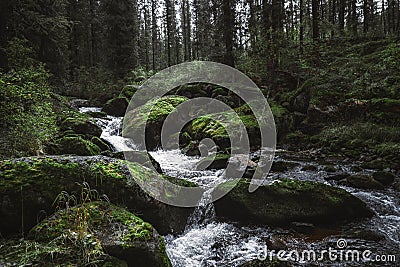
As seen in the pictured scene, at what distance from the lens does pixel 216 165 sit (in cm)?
925

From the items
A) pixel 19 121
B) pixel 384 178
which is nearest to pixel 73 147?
pixel 19 121

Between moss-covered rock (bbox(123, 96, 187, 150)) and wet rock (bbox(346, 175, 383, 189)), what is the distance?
8.63 m

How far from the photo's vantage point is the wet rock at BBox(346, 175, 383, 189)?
715 centimetres

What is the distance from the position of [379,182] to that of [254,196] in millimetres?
3845

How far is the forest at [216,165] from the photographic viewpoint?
12.4 feet

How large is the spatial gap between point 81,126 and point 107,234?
904cm

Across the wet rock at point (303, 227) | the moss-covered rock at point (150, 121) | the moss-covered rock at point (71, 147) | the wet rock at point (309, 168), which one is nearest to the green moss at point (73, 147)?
the moss-covered rock at point (71, 147)

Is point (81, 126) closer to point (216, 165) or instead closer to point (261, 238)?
point (216, 165)

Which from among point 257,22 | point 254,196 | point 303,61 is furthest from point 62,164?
point 257,22

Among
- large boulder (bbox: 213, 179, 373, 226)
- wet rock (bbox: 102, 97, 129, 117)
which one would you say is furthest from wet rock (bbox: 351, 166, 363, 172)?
wet rock (bbox: 102, 97, 129, 117)

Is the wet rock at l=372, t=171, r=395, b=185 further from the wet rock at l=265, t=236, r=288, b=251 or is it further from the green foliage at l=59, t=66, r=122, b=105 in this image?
the green foliage at l=59, t=66, r=122, b=105

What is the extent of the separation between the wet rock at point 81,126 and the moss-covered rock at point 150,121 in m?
1.83

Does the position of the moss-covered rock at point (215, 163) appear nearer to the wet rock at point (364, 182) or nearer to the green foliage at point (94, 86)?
the wet rock at point (364, 182)

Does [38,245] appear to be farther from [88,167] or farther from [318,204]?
[318,204]
